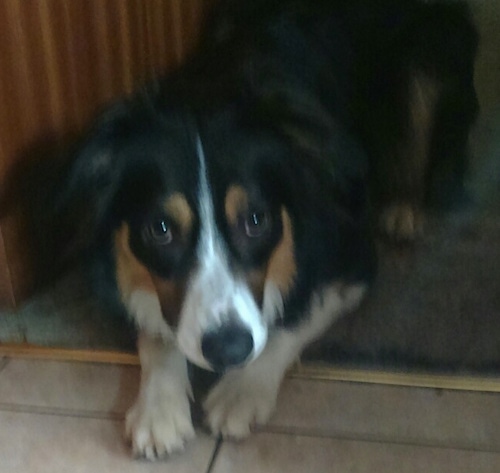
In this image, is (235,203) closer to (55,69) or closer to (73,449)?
(73,449)

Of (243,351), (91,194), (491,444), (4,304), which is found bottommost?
(4,304)

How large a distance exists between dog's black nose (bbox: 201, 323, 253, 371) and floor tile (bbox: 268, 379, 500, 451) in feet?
0.64

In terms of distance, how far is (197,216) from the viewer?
1390 mm

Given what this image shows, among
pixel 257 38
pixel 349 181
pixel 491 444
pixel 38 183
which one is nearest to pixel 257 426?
pixel 491 444

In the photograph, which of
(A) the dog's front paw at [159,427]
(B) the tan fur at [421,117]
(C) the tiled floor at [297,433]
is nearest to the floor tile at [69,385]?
(C) the tiled floor at [297,433]

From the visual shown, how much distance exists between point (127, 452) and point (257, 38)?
1.02 m

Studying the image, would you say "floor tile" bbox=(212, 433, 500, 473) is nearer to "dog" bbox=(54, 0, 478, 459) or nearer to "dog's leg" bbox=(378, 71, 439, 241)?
"dog" bbox=(54, 0, 478, 459)

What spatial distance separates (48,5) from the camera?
1729mm

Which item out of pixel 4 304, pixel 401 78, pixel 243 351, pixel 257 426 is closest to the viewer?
pixel 243 351

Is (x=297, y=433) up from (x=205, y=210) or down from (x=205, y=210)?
down

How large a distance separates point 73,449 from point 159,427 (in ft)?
0.57

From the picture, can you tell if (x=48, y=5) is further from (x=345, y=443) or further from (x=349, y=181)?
(x=345, y=443)

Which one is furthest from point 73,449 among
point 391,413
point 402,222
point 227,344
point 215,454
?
point 402,222

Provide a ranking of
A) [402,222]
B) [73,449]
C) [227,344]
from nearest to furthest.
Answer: [227,344] → [73,449] → [402,222]
